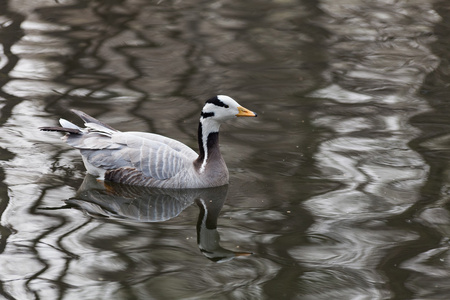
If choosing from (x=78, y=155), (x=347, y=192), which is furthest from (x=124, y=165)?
(x=347, y=192)

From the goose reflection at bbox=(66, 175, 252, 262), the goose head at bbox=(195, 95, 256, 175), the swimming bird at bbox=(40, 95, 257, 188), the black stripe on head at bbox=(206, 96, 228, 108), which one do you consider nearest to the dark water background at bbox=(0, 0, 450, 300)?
the goose reflection at bbox=(66, 175, 252, 262)

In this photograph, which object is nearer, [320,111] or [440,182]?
[440,182]

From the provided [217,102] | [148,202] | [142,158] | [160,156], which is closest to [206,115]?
Result: [217,102]

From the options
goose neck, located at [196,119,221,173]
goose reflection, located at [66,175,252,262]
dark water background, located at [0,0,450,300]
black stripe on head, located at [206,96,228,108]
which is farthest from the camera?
goose neck, located at [196,119,221,173]

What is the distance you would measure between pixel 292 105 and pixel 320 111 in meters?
0.42

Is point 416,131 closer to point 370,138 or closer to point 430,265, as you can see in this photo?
point 370,138

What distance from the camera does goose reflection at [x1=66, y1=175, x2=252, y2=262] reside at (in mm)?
8094

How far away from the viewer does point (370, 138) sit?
9.96m

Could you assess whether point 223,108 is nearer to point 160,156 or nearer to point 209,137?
point 209,137

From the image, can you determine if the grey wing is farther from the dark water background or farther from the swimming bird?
the dark water background

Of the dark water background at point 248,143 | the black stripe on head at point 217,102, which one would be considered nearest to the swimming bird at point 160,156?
the black stripe on head at point 217,102

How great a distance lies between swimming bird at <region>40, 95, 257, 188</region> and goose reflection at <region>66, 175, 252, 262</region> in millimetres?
90

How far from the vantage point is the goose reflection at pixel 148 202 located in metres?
8.09

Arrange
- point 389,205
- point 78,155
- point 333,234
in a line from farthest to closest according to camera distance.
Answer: point 78,155, point 389,205, point 333,234
